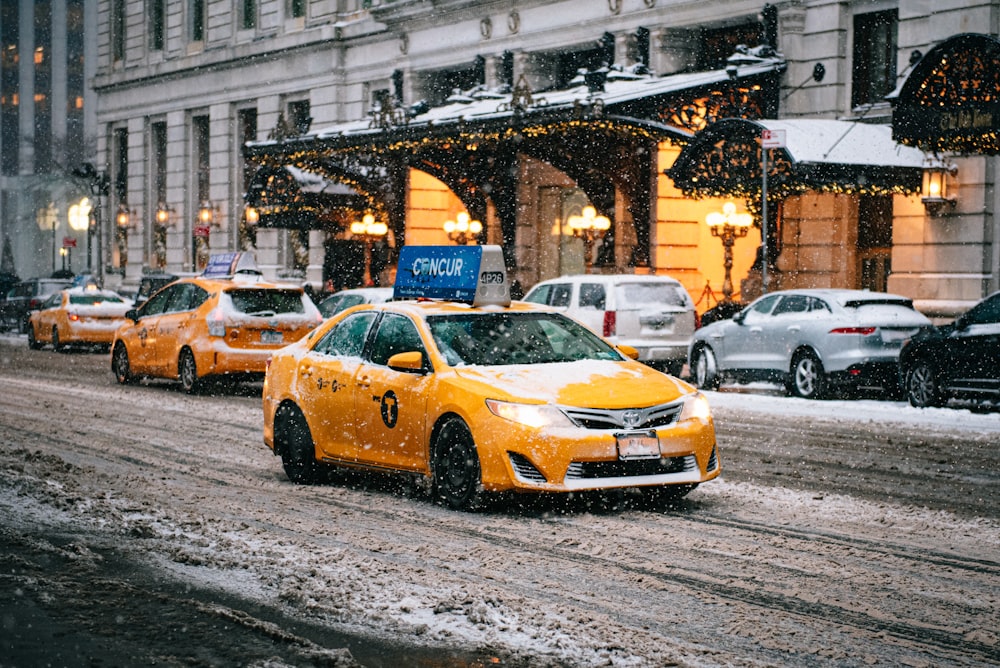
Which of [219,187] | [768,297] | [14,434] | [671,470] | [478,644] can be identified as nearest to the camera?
[478,644]

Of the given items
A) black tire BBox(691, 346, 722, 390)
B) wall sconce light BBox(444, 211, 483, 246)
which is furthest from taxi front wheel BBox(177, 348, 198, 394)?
wall sconce light BBox(444, 211, 483, 246)

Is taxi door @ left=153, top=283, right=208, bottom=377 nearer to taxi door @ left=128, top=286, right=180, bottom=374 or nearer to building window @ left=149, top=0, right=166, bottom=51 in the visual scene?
taxi door @ left=128, top=286, right=180, bottom=374

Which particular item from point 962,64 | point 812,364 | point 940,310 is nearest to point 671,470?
point 812,364

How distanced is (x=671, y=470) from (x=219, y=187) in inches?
1681

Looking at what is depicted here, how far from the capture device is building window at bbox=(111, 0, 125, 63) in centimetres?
5891

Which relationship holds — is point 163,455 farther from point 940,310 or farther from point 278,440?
point 940,310

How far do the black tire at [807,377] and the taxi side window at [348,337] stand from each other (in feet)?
33.5

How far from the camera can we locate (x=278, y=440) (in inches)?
457

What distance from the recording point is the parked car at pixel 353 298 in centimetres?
2439

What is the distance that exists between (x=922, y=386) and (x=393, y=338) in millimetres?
9781

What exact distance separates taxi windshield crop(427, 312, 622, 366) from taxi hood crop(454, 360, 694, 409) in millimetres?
225

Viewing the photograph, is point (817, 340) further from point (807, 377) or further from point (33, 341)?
point (33, 341)

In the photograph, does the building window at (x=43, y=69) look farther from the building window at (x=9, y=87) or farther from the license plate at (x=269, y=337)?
the license plate at (x=269, y=337)

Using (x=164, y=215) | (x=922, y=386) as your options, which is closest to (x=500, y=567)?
(x=922, y=386)
